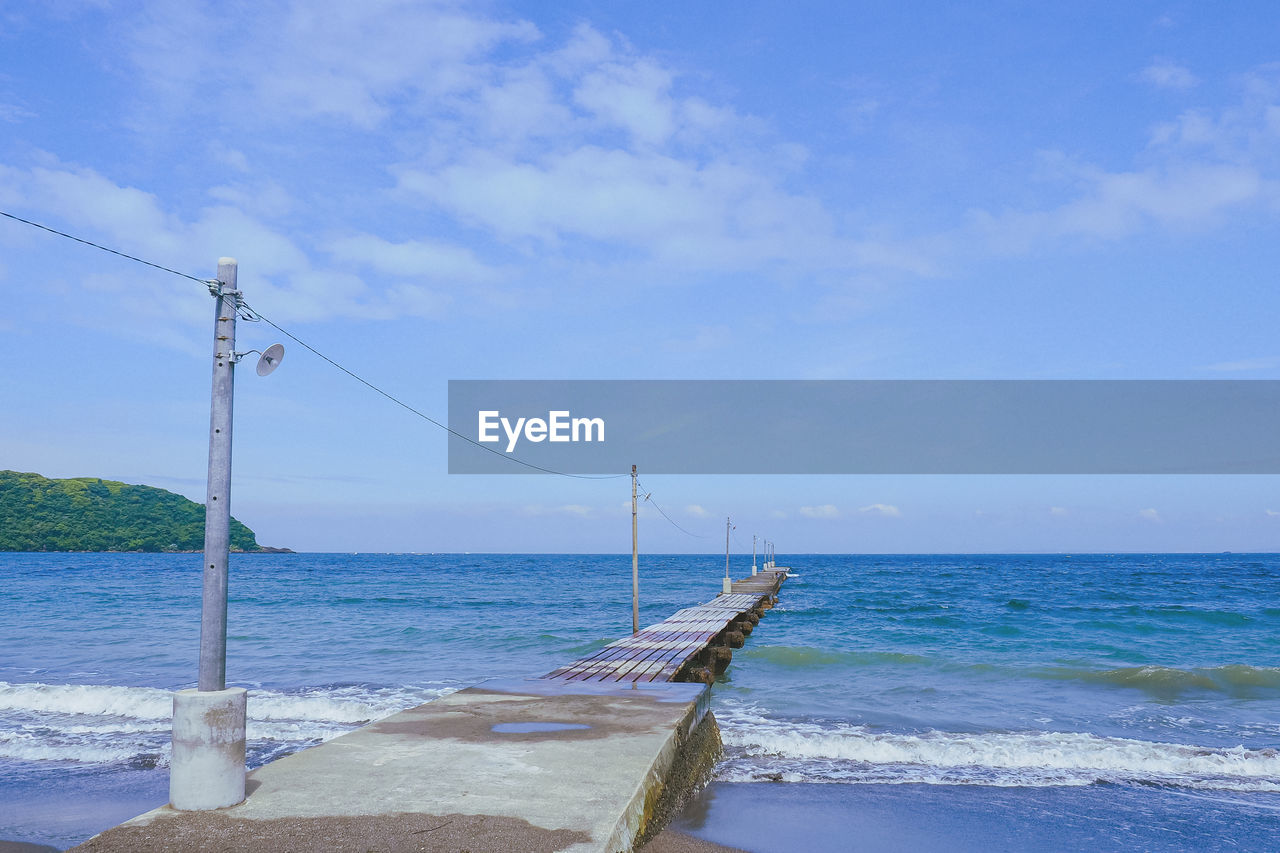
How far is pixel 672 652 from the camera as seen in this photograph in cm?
1672

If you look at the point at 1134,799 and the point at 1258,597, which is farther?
the point at 1258,597

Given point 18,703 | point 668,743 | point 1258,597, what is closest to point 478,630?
point 18,703

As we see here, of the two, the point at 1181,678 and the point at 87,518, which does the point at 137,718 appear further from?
the point at 87,518

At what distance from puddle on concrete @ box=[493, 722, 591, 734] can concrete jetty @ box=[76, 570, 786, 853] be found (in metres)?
0.02

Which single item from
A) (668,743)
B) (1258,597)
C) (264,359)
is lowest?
(1258,597)

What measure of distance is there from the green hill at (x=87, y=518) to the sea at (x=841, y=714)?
13300 centimetres

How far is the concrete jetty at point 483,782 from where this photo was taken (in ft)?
17.6

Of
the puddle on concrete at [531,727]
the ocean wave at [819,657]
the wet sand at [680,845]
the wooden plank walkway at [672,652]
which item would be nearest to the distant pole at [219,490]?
the puddle on concrete at [531,727]

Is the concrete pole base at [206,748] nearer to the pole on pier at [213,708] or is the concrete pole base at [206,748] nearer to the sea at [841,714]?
the pole on pier at [213,708]

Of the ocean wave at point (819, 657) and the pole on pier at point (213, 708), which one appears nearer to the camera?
the pole on pier at point (213, 708)

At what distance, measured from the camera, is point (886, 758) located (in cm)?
1159

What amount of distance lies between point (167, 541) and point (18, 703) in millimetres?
171752

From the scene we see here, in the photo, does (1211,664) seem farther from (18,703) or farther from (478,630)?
(18,703)

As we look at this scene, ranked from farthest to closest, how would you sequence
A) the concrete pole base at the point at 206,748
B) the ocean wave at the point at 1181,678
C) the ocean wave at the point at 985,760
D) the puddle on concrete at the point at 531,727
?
the ocean wave at the point at 1181,678
the ocean wave at the point at 985,760
the puddle on concrete at the point at 531,727
the concrete pole base at the point at 206,748
